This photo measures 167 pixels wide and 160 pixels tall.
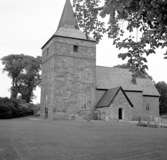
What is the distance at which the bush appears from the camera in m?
43.2

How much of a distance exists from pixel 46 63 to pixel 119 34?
36.6 meters

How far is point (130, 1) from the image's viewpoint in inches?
275

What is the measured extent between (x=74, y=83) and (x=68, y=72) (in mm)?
1911

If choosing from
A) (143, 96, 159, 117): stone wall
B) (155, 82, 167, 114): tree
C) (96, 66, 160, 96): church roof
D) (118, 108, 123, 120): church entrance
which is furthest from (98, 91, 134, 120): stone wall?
(155, 82, 167, 114): tree

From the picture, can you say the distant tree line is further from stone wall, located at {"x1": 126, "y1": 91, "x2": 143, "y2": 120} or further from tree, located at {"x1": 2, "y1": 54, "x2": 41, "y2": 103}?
stone wall, located at {"x1": 126, "y1": 91, "x2": 143, "y2": 120}

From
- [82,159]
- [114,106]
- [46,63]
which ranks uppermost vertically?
[46,63]

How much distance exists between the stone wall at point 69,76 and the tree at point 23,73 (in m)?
19.8

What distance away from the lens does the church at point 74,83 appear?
39969mm

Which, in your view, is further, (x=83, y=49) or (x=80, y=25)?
(x=83, y=49)

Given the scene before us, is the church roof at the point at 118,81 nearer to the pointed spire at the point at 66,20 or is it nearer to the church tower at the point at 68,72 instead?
the church tower at the point at 68,72

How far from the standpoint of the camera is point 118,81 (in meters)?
47.4

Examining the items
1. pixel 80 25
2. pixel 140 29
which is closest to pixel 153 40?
pixel 140 29

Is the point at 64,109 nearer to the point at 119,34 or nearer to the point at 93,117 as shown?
the point at 93,117

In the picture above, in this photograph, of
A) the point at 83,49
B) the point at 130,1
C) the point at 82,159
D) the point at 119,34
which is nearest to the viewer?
the point at 130,1
